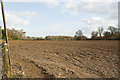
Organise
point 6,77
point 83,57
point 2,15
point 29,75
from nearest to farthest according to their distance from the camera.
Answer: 1. point 2,15
2. point 6,77
3. point 29,75
4. point 83,57

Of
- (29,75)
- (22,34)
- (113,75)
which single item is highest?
(22,34)

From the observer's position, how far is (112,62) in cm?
403

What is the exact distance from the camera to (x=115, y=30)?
1891 cm

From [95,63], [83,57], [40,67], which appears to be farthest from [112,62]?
[40,67]

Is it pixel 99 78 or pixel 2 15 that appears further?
pixel 99 78

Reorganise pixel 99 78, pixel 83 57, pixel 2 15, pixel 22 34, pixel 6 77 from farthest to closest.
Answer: pixel 22 34
pixel 83 57
pixel 99 78
pixel 6 77
pixel 2 15

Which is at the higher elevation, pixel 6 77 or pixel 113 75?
pixel 6 77

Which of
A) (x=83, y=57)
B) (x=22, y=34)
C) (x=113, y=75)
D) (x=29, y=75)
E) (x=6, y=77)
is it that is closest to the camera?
(x=6, y=77)

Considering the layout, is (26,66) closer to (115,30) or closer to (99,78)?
(99,78)

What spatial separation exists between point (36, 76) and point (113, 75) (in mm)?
1961

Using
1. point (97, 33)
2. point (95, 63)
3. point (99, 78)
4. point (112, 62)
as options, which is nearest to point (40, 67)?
point (99, 78)

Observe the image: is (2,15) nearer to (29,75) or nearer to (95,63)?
(29,75)

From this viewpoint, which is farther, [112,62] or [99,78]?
[112,62]

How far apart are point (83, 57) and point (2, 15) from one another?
3009mm
